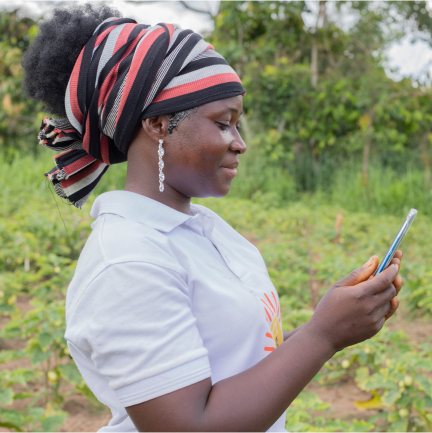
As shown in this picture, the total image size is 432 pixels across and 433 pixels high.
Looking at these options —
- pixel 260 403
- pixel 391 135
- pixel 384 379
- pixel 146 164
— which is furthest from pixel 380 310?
pixel 391 135

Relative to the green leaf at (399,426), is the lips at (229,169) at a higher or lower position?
higher

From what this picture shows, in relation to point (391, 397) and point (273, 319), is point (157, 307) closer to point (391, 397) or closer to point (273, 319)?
point (273, 319)

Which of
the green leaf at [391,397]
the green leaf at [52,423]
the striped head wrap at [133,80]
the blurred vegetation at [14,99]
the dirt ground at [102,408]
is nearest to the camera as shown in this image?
the striped head wrap at [133,80]

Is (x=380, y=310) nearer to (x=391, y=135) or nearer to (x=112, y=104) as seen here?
(x=112, y=104)

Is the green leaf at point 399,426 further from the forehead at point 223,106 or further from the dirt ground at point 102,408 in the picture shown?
the forehead at point 223,106

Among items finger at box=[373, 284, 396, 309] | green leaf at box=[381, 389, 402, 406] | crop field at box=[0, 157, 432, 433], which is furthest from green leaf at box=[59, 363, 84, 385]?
finger at box=[373, 284, 396, 309]

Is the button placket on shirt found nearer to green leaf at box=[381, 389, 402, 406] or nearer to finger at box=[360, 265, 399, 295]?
finger at box=[360, 265, 399, 295]

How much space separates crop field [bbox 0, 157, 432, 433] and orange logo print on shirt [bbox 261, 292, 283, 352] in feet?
1.92

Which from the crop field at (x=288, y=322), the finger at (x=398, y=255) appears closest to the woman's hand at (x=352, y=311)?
the finger at (x=398, y=255)

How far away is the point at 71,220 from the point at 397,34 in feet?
28.1

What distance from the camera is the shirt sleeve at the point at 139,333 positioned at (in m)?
0.83

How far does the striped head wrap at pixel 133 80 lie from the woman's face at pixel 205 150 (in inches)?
1.3

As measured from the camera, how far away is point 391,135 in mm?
8781

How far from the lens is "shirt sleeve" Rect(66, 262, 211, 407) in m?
0.83
